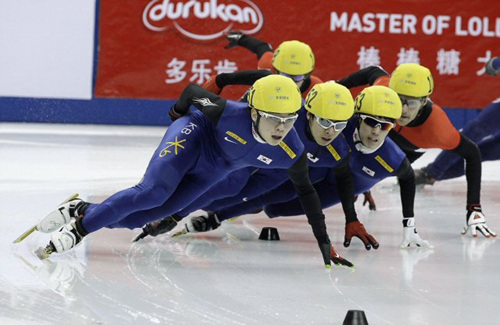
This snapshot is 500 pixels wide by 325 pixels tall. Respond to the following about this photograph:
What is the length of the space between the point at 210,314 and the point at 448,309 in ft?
3.26

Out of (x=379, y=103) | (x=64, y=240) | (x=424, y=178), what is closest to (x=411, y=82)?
(x=379, y=103)

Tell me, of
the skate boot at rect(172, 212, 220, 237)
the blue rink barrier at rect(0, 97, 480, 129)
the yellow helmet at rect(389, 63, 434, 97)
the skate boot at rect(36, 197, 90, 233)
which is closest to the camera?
the skate boot at rect(36, 197, 90, 233)

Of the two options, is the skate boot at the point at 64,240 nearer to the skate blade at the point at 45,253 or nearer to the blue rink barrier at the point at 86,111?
the skate blade at the point at 45,253

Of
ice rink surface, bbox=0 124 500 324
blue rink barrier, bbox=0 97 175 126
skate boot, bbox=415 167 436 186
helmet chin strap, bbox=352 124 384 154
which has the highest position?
blue rink barrier, bbox=0 97 175 126

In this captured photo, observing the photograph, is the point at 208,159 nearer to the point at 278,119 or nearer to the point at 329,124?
the point at 278,119

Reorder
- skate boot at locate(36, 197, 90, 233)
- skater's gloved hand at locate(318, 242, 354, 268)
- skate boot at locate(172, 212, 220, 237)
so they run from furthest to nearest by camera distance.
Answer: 1. skate boot at locate(172, 212, 220, 237)
2. skate boot at locate(36, 197, 90, 233)
3. skater's gloved hand at locate(318, 242, 354, 268)

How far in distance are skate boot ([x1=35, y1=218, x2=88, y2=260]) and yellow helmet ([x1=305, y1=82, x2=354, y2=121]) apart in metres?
1.32

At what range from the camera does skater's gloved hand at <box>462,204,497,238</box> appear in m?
5.86

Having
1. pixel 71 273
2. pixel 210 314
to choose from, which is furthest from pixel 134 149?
pixel 210 314

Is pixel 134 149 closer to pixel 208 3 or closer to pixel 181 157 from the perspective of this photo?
pixel 208 3

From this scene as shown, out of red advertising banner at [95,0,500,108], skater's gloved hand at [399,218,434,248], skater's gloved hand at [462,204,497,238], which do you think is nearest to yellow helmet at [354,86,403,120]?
skater's gloved hand at [399,218,434,248]

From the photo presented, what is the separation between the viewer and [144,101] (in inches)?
443

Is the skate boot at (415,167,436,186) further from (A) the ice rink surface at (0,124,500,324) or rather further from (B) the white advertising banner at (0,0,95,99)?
(B) the white advertising banner at (0,0,95,99)

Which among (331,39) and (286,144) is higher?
(331,39)
